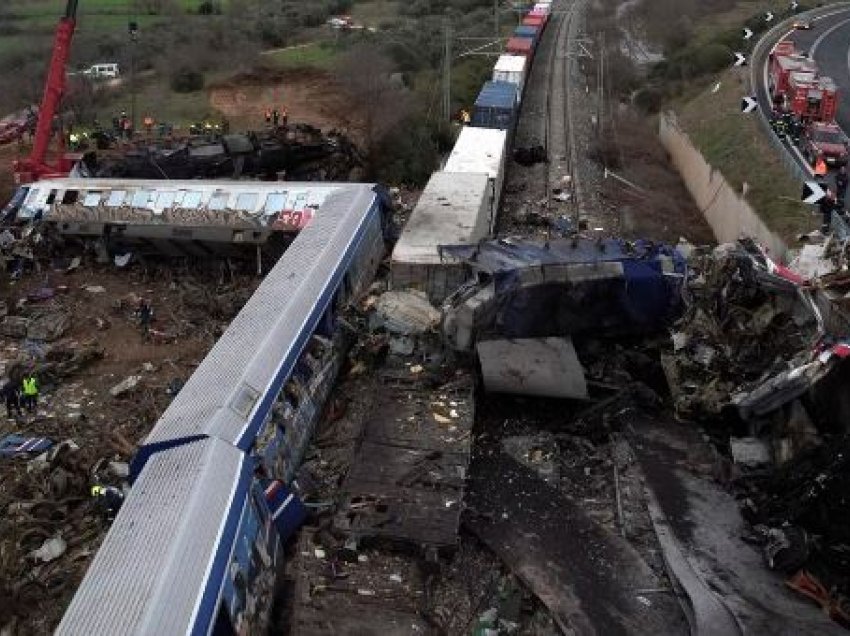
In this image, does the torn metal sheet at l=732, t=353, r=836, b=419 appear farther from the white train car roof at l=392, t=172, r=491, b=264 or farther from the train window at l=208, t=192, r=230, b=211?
the train window at l=208, t=192, r=230, b=211

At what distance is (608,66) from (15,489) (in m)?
36.2

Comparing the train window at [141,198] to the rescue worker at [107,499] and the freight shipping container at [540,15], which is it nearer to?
the rescue worker at [107,499]

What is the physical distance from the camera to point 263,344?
41.7 ft

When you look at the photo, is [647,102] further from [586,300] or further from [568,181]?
[586,300]

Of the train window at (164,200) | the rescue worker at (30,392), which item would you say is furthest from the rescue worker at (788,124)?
the rescue worker at (30,392)

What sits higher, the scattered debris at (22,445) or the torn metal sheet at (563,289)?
the torn metal sheet at (563,289)

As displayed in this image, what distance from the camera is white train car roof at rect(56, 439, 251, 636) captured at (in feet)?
25.3

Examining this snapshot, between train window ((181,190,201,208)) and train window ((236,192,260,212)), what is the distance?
35.9 inches

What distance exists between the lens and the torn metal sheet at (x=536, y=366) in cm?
1397

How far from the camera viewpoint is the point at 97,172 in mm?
24922

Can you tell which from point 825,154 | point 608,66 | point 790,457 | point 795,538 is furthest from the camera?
point 608,66

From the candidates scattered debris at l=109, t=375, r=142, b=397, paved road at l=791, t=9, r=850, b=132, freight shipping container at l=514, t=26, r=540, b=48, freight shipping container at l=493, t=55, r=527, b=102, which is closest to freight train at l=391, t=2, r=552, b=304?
freight shipping container at l=493, t=55, r=527, b=102

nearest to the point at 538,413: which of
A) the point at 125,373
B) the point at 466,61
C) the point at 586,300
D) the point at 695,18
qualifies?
the point at 586,300

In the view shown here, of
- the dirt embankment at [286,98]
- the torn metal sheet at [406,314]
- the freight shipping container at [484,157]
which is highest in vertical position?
the torn metal sheet at [406,314]
